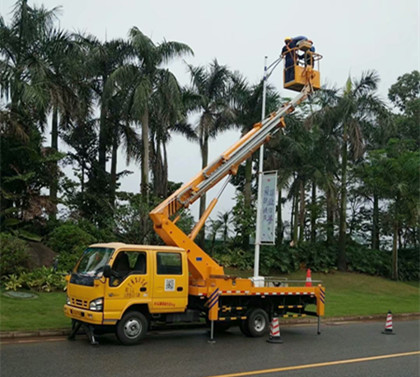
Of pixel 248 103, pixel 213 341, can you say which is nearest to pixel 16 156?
pixel 248 103

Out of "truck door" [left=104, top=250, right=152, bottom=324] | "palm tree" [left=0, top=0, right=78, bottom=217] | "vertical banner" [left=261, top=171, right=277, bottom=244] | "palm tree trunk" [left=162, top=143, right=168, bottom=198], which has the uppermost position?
"palm tree" [left=0, top=0, right=78, bottom=217]

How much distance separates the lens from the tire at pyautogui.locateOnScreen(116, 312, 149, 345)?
1098 centimetres

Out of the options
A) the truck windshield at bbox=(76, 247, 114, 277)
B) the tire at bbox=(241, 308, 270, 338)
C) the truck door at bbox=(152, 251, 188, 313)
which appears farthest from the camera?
the tire at bbox=(241, 308, 270, 338)

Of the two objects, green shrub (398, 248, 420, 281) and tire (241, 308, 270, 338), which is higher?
green shrub (398, 248, 420, 281)

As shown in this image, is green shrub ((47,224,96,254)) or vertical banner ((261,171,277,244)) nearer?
vertical banner ((261,171,277,244))

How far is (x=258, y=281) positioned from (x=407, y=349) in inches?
163

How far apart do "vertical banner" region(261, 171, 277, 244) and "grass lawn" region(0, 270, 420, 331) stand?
3.86m

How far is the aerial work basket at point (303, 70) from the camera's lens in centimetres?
1573

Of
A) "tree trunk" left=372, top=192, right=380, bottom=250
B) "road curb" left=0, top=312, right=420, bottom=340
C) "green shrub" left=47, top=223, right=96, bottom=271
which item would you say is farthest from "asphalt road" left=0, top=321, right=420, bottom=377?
"tree trunk" left=372, top=192, right=380, bottom=250

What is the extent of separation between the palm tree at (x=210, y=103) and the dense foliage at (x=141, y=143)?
0.09 m

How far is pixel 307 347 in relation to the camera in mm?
11773

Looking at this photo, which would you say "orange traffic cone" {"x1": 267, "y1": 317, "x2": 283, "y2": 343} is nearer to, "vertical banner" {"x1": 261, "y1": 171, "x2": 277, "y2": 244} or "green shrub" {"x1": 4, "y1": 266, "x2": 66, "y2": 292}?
"vertical banner" {"x1": 261, "y1": 171, "x2": 277, "y2": 244}

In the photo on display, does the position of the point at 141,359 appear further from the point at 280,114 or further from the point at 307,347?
the point at 280,114

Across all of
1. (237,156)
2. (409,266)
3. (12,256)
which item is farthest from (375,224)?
(12,256)
